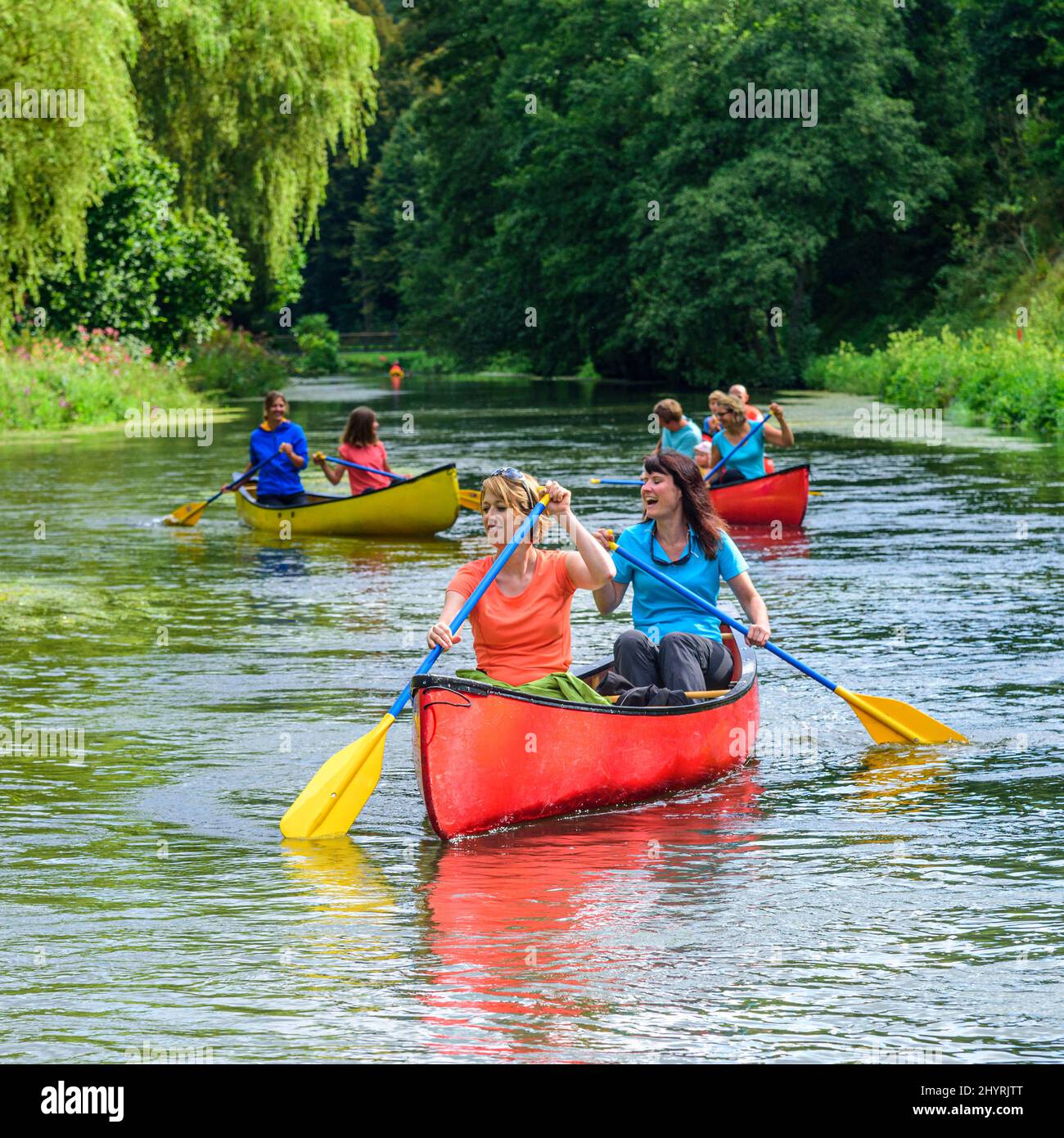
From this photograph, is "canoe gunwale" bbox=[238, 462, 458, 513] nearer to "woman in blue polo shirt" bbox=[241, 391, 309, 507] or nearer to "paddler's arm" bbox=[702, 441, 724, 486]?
"woman in blue polo shirt" bbox=[241, 391, 309, 507]

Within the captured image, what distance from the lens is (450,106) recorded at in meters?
61.2

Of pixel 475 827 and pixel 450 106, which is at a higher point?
pixel 450 106

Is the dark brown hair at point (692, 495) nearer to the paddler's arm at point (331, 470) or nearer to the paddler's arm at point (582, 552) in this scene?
the paddler's arm at point (582, 552)

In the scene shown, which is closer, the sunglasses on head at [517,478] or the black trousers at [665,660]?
the sunglasses on head at [517,478]

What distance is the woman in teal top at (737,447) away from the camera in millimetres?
17578

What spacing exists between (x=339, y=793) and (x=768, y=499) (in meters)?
10.7

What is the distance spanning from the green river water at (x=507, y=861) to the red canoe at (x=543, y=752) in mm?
136

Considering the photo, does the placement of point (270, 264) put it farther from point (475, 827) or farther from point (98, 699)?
point (475, 827)

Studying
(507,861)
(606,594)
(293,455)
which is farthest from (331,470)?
(507,861)

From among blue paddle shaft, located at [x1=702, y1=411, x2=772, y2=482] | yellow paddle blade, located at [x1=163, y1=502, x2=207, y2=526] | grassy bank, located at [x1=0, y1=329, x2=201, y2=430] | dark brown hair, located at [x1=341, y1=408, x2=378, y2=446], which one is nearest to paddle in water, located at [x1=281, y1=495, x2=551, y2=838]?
dark brown hair, located at [x1=341, y1=408, x2=378, y2=446]

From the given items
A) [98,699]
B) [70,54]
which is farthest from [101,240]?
[98,699]

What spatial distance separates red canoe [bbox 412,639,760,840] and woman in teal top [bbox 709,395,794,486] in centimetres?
937

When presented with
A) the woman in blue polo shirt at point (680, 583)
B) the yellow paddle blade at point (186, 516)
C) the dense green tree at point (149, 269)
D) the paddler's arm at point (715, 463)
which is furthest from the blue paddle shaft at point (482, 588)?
the dense green tree at point (149, 269)

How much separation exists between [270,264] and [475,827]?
29483mm
